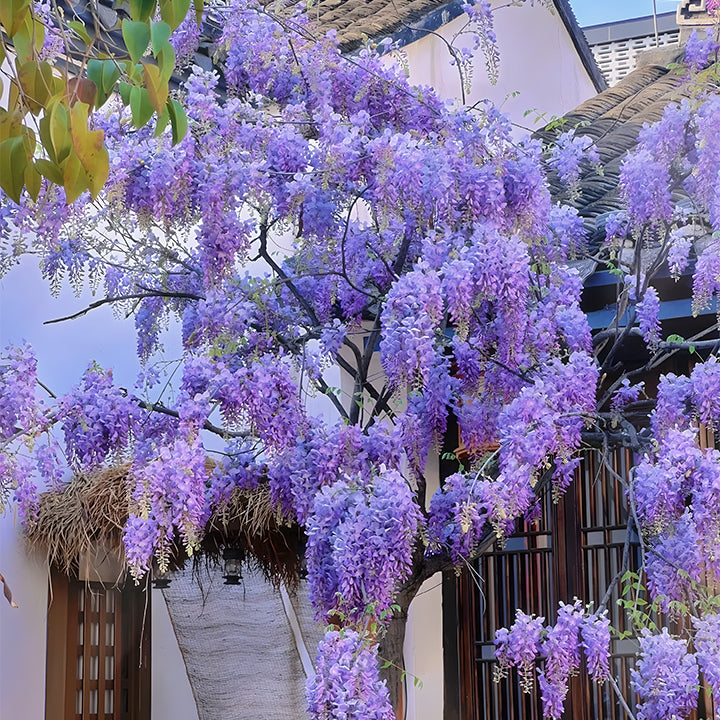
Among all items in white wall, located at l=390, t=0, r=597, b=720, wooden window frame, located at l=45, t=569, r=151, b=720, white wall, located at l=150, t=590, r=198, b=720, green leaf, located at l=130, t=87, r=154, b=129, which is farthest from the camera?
white wall, located at l=150, t=590, r=198, b=720

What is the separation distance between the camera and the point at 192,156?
4.70 m

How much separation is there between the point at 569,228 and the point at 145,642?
3.50m

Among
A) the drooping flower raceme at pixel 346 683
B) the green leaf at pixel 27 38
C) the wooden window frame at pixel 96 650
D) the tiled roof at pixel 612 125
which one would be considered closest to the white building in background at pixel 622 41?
the tiled roof at pixel 612 125

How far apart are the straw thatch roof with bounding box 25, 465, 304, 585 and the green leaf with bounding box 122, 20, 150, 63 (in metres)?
3.53

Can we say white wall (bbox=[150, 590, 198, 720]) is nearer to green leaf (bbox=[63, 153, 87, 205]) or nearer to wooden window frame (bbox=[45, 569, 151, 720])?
wooden window frame (bbox=[45, 569, 151, 720])

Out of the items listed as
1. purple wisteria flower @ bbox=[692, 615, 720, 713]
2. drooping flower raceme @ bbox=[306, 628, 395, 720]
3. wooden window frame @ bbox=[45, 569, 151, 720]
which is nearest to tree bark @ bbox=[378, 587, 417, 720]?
drooping flower raceme @ bbox=[306, 628, 395, 720]

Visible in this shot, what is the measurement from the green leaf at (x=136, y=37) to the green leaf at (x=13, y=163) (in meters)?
0.25

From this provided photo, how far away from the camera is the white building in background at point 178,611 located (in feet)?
18.9

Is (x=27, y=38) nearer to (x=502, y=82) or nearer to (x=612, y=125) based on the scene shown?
(x=612, y=125)

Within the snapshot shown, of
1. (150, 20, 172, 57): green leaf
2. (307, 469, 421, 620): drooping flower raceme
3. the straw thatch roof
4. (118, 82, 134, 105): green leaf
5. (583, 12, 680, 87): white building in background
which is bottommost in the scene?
(307, 469, 421, 620): drooping flower raceme

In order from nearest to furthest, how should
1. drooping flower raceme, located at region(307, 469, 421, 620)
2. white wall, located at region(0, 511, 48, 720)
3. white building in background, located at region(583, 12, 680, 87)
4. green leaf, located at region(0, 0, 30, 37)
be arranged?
1. green leaf, located at region(0, 0, 30, 37)
2. drooping flower raceme, located at region(307, 469, 421, 620)
3. white wall, located at region(0, 511, 48, 720)
4. white building in background, located at region(583, 12, 680, 87)

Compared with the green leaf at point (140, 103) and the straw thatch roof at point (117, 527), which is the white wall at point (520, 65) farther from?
the green leaf at point (140, 103)

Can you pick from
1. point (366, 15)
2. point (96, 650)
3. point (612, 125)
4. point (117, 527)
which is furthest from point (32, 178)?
point (366, 15)

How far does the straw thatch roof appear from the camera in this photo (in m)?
5.45
